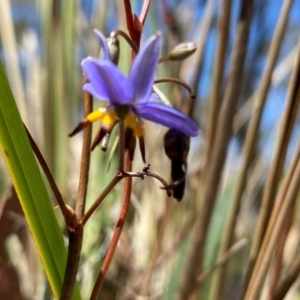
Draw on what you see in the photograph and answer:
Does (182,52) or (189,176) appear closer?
(182,52)

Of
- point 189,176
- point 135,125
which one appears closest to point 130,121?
point 135,125

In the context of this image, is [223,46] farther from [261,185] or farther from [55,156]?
[261,185]

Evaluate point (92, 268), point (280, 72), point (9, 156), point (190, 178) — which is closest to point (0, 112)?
point (9, 156)

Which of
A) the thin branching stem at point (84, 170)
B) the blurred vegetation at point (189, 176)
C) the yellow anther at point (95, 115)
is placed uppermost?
the yellow anther at point (95, 115)

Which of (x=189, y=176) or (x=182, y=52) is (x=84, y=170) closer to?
Result: (x=182, y=52)

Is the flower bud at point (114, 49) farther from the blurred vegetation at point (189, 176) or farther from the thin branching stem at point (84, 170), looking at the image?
the blurred vegetation at point (189, 176)

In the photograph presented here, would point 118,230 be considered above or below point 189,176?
above

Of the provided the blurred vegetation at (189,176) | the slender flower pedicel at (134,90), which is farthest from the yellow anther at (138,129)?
the blurred vegetation at (189,176)
